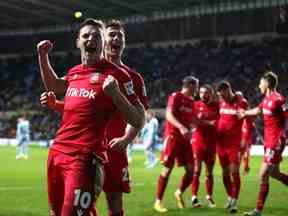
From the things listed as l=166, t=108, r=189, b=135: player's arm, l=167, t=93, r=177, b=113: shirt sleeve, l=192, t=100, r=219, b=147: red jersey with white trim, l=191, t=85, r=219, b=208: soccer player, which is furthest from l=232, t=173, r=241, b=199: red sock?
l=167, t=93, r=177, b=113: shirt sleeve

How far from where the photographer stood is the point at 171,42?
4462cm

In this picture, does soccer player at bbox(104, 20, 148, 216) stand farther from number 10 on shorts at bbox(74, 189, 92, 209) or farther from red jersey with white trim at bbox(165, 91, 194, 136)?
red jersey with white trim at bbox(165, 91, 194, 136)

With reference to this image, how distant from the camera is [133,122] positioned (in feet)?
15.7

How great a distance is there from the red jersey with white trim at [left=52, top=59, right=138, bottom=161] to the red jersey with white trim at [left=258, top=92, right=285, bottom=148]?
506 cm

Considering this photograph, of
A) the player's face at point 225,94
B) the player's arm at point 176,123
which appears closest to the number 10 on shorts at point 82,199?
the player's arm at point 176,123

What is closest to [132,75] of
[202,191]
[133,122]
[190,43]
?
[133,122]

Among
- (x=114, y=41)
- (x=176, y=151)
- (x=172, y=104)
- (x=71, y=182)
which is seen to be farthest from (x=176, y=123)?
(x=71, y=182)

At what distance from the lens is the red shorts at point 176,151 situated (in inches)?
399

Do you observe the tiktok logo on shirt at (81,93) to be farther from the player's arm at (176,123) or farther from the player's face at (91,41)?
the player's arm at (176,123)

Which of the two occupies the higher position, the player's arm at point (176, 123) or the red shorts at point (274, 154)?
the player's arm at point (176, 123)

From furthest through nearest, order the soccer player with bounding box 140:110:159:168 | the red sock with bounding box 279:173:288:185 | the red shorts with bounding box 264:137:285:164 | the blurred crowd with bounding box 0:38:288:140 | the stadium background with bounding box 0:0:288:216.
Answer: the stadium background with bounding box 0:0:288:216
the blurred crowd with bounding box 0:38:288:140
the soccer player with bounding box 140:110:159:168
the red sock with bounding box 279:173:288:185
the red shorts with bounding box 264:137:285:164

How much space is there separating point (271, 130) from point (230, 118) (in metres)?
1.39

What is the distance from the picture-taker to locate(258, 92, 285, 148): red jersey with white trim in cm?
935

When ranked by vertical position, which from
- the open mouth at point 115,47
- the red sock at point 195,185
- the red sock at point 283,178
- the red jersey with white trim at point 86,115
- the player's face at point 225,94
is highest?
the open mouth at point 115,47
